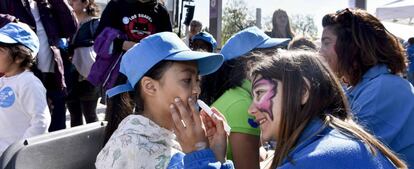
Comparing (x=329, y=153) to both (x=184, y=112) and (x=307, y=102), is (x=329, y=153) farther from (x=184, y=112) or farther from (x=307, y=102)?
(x=184, y=112)

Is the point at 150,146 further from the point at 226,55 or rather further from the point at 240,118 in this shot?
the point at 226,55

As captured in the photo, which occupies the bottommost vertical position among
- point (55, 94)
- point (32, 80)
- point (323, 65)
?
point (55, 94)

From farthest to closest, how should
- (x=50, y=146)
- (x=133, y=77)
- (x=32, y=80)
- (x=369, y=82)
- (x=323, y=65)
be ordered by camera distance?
(x=32, y=80) < (x=369, y=82) < (x=133, y=77) < (x=50, y=146) < (x=323, y=65)

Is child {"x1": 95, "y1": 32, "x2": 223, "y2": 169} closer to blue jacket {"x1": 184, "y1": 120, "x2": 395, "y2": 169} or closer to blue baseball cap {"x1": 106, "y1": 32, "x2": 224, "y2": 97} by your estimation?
blue baseball cap {"x1": 106, "y1": 32, "x2": 224, "y2": 97}

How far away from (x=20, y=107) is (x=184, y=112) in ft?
4.63

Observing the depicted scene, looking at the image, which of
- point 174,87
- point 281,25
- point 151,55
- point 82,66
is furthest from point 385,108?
point 281,25

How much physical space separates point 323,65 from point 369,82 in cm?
94

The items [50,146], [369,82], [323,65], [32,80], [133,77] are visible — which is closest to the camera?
[323,65]

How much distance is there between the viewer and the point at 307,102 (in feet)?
4.50

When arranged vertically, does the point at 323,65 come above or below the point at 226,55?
above

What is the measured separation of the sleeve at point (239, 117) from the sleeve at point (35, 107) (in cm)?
107

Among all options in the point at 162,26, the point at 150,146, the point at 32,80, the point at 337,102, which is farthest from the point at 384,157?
the point at 162,26

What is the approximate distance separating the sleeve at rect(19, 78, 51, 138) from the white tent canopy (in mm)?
6593

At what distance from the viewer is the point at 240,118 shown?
81.0 inches
